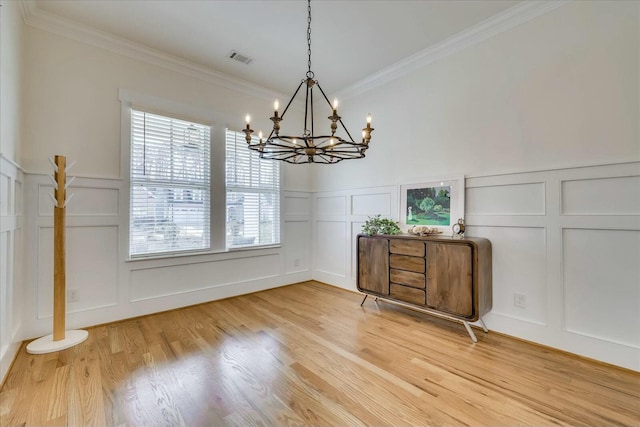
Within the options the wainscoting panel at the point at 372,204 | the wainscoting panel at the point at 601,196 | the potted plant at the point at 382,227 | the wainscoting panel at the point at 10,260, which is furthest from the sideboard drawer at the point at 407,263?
the wainscoting panel at the point at 10,260

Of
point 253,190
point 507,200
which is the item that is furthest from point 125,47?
point 507,200

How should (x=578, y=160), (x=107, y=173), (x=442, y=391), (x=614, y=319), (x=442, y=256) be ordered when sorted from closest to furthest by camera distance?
(x=442, y=391) < (x=614, y=319) < (x=578, y=160) < (x=442, y=256) < (x=107, y=173)

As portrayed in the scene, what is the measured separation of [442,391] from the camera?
1.76 m

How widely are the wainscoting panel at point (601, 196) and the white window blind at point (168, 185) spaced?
3765mm

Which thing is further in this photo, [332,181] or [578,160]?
[332,181]

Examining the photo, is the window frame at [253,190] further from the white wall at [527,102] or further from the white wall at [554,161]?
the white wall at [554,161]

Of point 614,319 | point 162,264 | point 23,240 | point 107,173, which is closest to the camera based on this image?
point 614,319

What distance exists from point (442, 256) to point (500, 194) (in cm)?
82

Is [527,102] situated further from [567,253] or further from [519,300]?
[519,300]

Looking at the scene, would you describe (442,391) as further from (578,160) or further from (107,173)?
(107,173)

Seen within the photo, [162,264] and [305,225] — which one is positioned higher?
[305,225]

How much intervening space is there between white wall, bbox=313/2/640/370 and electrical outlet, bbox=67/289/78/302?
386cm

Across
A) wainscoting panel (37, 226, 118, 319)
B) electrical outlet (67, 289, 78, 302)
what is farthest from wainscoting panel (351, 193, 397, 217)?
electrical outlet (67, 289, 78, 302)

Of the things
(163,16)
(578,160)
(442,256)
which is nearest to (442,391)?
(442,256)
